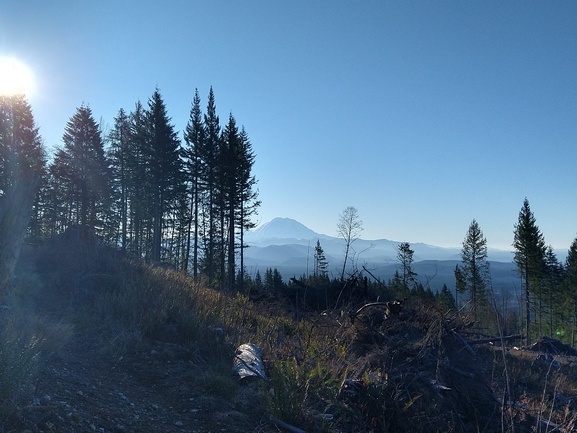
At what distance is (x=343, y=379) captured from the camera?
5.31 meters

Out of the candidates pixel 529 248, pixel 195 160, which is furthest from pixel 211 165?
pixel 529 248

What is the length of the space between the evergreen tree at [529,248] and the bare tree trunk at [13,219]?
40.4 m

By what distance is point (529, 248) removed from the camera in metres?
39.0

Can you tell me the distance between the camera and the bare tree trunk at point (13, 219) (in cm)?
651

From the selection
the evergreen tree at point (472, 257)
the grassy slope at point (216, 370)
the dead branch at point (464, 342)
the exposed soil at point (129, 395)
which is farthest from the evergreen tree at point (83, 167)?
the evergreen tree at point (472, 257)

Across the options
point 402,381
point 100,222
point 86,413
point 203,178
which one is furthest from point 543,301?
point 86,413

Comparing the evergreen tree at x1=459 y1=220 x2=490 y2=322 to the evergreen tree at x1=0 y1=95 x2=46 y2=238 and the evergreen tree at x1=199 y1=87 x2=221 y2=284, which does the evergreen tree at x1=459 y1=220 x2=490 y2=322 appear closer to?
the evergreen tree at x1=199 y1=87 x2=221 y2=284

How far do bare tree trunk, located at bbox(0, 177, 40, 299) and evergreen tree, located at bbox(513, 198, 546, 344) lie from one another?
40433 mm

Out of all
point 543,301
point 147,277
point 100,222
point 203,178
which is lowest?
point 543,301

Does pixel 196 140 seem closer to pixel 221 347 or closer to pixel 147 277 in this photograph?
pixel 147 277

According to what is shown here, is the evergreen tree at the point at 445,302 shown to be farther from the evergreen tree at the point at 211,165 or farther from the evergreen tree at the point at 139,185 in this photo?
the evergreen tree at the point at 139,185

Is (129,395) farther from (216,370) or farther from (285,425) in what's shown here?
(285,425)

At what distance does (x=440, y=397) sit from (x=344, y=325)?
94.8 inches

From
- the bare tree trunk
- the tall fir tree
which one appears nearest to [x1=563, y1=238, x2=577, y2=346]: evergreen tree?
the tall fir tree
